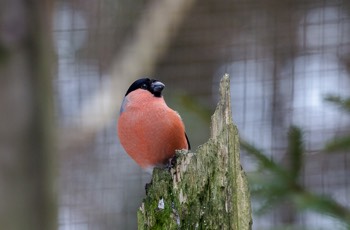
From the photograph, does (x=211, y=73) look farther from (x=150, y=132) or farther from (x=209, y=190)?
(x=209, y=190)

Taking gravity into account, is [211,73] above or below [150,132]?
above

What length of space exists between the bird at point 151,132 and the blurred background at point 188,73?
41.1 inches

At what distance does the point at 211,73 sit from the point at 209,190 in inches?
67.1

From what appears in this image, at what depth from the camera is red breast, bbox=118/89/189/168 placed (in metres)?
1.73

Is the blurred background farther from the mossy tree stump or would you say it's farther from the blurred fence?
the mossy tree stump

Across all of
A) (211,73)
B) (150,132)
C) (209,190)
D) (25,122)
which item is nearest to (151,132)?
(150,132)

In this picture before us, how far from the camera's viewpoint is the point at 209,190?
1392 mm

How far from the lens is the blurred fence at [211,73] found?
2889 millimetres

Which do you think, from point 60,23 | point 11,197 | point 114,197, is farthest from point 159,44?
point 11,197

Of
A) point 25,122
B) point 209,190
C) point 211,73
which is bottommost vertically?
point 209,190

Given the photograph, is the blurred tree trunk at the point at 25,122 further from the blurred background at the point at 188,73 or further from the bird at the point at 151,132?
the blurred background at the point at 188,73

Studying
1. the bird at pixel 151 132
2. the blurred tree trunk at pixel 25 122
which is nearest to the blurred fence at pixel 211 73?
the blurred tree trunk at pixel 25 122

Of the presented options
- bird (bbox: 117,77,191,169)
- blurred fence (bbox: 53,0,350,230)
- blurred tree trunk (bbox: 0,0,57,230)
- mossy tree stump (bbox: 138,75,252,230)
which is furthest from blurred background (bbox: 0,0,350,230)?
mossy tree stump (bbox: 138,75,252,230)

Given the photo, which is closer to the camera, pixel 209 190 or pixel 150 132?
pixel 209 190
